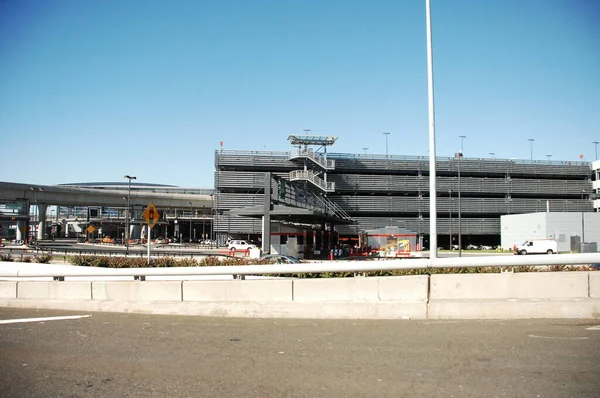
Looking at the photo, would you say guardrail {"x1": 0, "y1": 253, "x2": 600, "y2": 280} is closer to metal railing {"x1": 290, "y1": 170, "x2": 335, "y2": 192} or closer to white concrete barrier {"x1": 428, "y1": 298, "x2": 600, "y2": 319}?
white concrete barrier {"x1": 428, "y1": 298, "x2": 600, "y2": 319}

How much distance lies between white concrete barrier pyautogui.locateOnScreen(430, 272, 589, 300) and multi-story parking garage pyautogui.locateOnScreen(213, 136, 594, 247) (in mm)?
75005

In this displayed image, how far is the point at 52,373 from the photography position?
6.07 m

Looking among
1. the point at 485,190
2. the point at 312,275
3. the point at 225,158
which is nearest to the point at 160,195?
the point at 225,158

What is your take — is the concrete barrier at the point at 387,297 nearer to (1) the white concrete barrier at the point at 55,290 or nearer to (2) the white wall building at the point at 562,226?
(1) the white concrete barrier at the point at 55,290

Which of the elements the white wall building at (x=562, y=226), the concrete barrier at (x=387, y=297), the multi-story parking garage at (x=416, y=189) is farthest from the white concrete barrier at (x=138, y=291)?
the multi-story parking garage at (x=416, y=189)

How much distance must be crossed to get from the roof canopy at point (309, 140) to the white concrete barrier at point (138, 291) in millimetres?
74361

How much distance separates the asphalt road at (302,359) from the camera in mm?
5379

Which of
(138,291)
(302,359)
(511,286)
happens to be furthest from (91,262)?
(511,286)

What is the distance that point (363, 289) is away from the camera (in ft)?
31.2

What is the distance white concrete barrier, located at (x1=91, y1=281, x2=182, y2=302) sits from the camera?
10648 millimetres

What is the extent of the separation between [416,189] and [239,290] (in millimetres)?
83884

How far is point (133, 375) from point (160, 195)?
326 ft

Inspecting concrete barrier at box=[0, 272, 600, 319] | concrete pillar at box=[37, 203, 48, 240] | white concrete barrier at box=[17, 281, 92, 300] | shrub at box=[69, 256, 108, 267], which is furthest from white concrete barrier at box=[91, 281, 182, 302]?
concrete pillar at box=[37, 203, 48, 240]

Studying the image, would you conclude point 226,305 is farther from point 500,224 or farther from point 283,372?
point 500,224
